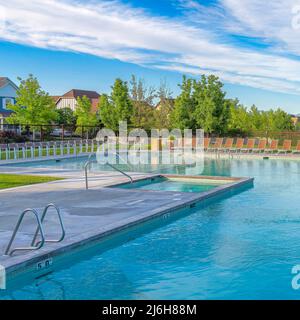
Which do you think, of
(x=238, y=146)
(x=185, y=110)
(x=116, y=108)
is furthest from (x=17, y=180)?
(x=116, y=108)

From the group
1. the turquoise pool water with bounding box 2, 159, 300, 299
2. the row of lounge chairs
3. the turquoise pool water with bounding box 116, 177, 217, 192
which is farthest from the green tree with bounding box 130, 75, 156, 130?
the turquoise pool water with bounding box 2, 159, 300, 299

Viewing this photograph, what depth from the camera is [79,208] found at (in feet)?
31.2

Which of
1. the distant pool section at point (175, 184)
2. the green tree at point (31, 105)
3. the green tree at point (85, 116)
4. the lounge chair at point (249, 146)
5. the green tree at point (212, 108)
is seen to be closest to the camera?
the distant pool section at point (175, 184)

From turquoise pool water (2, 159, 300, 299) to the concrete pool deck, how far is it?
25 cm

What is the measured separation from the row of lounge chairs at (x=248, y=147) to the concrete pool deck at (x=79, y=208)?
470 inches

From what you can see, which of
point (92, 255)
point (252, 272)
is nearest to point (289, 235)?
point (252, 272)

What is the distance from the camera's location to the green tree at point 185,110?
31.9m

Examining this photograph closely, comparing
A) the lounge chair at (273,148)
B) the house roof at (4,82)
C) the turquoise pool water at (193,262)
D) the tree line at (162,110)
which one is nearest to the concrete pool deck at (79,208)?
the turquoise pool water at (193,262)

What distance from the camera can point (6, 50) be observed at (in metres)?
37.7

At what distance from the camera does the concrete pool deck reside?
6719 millimetres

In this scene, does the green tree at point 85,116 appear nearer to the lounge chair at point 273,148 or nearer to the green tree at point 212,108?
the green tree at point 212,108

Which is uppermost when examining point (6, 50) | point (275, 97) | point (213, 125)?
point (6, 50)

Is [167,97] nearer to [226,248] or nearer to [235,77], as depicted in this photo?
[235,77]
